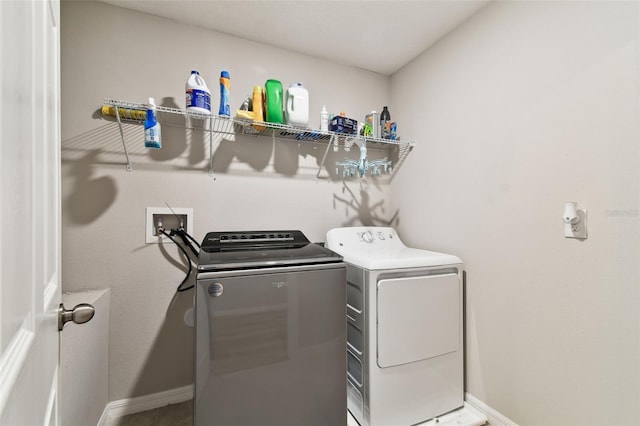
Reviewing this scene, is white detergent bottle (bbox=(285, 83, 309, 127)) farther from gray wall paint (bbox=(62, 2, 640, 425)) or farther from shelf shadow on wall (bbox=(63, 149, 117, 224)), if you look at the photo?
shelf shadow on wall (bbox=(63, 149, 117, 224))

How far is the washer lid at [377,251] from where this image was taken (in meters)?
1.53

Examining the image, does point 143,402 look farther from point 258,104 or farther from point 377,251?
point 258,104

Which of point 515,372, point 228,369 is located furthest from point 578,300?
point 228,369

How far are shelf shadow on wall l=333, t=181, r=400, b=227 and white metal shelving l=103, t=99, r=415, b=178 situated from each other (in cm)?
20

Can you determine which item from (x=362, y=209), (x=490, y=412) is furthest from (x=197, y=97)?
(x=490, y=412)

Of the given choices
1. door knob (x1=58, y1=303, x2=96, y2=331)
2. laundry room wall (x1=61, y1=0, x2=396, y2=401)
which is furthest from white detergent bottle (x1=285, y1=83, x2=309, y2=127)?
door knob (x1=58, y1=303, x2=96, y2=331)

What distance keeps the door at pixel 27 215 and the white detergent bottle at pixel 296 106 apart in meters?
1.30

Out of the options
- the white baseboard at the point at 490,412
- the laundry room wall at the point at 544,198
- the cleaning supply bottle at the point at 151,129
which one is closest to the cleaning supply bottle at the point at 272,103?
the cleaning supply bottle at the point at 151,129

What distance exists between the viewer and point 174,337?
1795mm

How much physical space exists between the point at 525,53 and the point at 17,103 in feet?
6.76

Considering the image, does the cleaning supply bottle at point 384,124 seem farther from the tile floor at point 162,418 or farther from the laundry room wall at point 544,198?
the tile floor at point 162,418

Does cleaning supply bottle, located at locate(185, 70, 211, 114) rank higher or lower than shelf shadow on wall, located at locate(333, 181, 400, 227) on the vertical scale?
higher

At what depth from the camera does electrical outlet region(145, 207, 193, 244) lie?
173cm

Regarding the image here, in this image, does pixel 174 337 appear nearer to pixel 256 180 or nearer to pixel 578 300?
pixel 256 180
